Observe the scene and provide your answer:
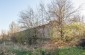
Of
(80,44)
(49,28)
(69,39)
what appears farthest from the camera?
(49,28)

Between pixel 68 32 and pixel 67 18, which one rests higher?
pixel 67 18

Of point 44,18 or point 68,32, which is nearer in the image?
point 68,32

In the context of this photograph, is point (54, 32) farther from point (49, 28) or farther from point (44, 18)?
point (44, 18)

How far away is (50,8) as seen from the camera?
33.0m

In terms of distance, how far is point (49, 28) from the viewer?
1332 inches

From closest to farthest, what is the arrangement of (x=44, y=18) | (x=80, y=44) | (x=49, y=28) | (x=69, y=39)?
(x=80, y=44)
(x=69, y=39)
(x=49, y=28)
(x=44, y=18)

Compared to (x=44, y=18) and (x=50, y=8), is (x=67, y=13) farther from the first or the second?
(x=44, y=18)

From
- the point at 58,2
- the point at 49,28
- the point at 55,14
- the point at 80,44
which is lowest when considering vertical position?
the point at 80,44

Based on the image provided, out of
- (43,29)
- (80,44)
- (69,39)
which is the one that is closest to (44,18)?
(43,29)

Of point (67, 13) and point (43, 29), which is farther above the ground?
point (67, 13)

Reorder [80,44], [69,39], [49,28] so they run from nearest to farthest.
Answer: [80,44] → [69,39] → [49,28]

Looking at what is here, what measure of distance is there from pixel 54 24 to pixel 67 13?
281cm

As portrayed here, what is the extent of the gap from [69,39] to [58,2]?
6.51m

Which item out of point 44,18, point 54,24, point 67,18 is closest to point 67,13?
point 67,18
